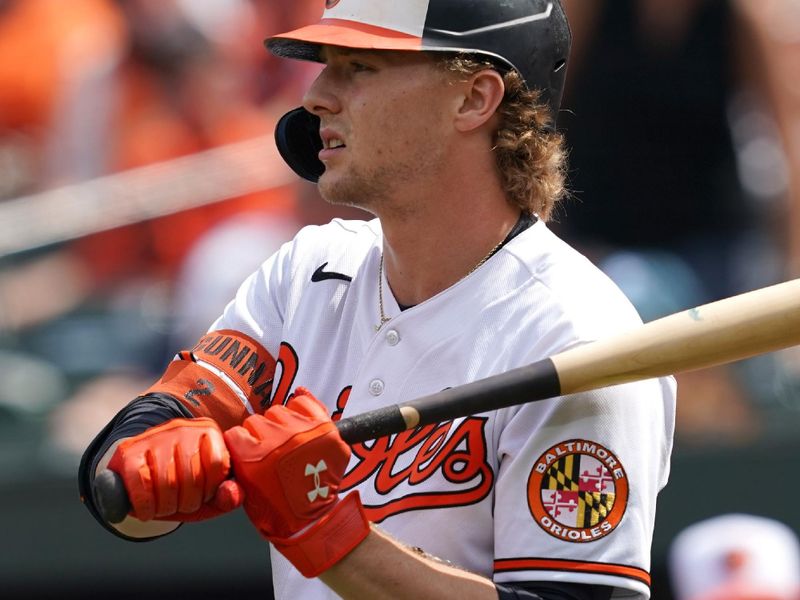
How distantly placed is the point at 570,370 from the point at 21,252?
10.2ft

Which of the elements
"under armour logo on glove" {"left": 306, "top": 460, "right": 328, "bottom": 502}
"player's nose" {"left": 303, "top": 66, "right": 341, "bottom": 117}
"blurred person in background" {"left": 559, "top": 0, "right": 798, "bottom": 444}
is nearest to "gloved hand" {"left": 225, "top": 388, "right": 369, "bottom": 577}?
"under armour logo on glove" {"left": 306, "top": 460, "right": 328, "bottom": 502}

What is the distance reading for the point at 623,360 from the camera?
187 centimetres

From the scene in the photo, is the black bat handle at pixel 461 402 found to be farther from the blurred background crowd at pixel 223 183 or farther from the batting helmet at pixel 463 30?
the blurred background crowd at pixel 223 183

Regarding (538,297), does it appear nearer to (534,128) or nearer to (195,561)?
(534,128)

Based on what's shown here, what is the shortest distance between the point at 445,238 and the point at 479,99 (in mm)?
222

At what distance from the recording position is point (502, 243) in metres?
2.14

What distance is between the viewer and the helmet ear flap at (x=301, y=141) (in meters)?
2.29

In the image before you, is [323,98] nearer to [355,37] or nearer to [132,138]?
[355,37]

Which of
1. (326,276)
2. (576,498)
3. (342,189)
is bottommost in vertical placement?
(576,498)

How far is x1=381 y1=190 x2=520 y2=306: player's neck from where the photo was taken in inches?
83.9

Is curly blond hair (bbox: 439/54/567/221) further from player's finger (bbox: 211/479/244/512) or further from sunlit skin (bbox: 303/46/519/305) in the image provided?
player's finger (bbox: 211/479/244/512)

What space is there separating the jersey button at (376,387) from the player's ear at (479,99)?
41cm

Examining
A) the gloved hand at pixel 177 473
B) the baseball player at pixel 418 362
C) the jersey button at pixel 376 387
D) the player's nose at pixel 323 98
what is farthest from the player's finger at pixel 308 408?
the player's nose at pixel 323 98

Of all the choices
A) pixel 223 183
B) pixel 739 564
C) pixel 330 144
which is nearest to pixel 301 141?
pixel 330 144
